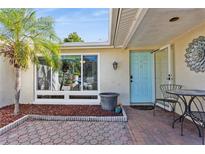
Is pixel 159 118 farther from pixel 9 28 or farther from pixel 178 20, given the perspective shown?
pixel 9 28

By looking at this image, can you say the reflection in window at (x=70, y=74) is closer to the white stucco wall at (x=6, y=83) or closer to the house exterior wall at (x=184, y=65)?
the white stucco wall at (x=6, y=83)

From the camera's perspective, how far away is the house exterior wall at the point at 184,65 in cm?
455

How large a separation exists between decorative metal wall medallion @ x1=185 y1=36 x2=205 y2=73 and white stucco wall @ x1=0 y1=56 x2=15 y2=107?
6.56 m

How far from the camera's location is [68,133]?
4.13 meters

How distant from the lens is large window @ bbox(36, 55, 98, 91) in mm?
7699

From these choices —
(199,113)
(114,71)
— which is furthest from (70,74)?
(199,113)

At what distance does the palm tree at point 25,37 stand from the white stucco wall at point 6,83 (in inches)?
70.6

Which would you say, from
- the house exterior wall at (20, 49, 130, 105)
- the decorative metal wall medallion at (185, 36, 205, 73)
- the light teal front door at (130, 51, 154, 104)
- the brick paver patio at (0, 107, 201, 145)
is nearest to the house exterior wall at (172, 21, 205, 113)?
the decorative metal wall medallion at (185, 36, 205, 73)

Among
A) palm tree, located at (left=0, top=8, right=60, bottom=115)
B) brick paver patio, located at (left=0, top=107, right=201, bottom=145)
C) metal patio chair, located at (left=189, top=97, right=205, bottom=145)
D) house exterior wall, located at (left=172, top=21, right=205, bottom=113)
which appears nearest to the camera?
metal patio chair, located at (left=189, top=97, right=205, bottom=145)

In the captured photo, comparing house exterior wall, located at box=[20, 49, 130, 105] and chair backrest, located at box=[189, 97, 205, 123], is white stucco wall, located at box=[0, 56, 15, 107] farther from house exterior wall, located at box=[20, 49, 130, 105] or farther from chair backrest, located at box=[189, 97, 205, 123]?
chair backrest, located at box=[189, 97, 205, 123]

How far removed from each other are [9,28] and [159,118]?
5.00m

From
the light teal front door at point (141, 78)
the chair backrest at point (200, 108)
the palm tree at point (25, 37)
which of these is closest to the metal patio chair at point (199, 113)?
the chair backrest at point (200, 108)

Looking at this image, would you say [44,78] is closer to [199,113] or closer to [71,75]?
[71,75]
